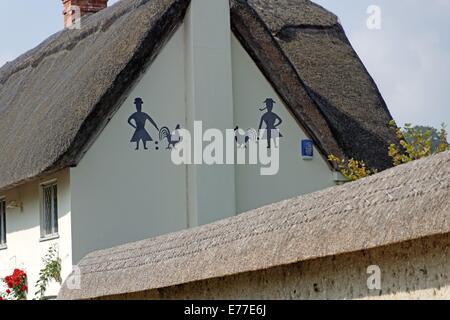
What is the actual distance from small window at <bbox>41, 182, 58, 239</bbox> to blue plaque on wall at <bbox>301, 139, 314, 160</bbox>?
3703mm

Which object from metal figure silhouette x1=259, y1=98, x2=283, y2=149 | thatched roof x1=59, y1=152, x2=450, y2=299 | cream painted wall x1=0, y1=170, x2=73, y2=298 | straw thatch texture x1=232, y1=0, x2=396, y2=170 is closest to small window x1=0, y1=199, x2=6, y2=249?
cream painted wall x1=0, y1=170, x2=73, y2=298

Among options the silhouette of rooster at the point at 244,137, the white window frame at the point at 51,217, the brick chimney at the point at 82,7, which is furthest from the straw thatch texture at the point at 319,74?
the white window frame at the point at 51,217

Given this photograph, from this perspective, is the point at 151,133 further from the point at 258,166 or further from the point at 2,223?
the point at 2,223

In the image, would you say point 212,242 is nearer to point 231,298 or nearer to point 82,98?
point 231,298

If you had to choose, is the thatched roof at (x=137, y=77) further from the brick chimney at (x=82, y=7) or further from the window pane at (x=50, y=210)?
the brick chimney at (x=82, y=7)

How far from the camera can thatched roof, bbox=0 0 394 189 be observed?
16031 mm

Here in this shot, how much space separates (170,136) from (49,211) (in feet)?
6.74

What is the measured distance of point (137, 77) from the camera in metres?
16.4

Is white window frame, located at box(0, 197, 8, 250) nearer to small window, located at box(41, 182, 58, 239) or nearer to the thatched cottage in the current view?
the thatched cottage

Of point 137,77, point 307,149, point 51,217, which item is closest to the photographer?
point 137,77

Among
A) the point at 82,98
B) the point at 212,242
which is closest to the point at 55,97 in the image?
the point at 82,98

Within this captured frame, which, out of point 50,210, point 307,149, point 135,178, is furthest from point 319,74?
point 50,210

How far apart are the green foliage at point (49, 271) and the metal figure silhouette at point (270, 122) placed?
11.4 feet

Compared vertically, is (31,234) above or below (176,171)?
below
